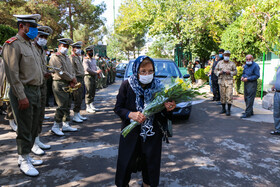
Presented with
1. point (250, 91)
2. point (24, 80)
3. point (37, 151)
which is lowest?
point (37, 151)

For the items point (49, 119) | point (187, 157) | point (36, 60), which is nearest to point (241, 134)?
point (187, 157)

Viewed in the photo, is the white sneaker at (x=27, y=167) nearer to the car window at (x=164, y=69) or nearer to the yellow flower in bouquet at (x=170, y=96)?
the yellow flower in bouquet at (x=170, y=96)

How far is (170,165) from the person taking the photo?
12.3 ft

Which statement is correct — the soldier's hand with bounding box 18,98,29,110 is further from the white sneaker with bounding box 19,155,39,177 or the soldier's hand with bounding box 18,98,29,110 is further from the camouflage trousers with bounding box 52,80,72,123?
the camouflage trousers with bounding box 52,80,72,123

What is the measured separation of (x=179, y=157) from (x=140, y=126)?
5.96ft

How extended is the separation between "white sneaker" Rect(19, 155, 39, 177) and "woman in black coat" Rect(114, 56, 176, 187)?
152 centimetres

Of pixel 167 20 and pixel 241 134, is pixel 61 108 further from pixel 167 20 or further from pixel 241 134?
pixel 167 20

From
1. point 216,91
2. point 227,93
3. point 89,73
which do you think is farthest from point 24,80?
point 216,91

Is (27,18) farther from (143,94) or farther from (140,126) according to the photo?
(140,126)

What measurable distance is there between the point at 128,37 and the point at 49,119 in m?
54.8

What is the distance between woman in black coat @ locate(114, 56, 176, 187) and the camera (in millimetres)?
2533

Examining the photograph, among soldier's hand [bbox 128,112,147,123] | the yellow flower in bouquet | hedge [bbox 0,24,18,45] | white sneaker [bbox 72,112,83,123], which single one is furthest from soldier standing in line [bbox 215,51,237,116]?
hedge [bbox 0,24,18,45]

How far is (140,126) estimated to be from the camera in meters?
2.61

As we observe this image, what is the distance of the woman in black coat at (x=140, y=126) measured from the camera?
253 centimetres
